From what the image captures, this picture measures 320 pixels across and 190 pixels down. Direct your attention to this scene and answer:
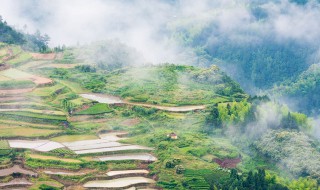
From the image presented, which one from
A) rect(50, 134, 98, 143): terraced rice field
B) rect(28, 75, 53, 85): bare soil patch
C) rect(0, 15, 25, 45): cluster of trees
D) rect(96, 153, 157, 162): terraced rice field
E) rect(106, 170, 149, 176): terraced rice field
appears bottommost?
rect(106, 170, 149, 176): terraced rice field

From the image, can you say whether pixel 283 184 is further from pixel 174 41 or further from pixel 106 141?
pixel 174 41

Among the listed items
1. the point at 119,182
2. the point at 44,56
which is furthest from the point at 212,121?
the point at 44,56

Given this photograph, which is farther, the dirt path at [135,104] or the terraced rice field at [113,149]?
the dirt path at [135,104]

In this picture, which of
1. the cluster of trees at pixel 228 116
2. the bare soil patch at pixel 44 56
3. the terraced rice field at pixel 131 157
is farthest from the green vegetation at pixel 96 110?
the bare soil patch at pixel 44 56

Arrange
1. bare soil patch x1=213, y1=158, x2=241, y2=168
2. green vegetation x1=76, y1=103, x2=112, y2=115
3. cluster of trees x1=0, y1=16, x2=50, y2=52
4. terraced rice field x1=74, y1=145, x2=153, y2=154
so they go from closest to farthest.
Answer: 1. bare soil patch x1=213, y1=158, x2=241, y2=168
2. terraced rice field x1=74, y1=145, x2=153, y2=154
3. green vegetation x1=76, y1=103, x2=112, y2=115
4. cluster of trees x1=0, y1=16, x2=50, y2=52

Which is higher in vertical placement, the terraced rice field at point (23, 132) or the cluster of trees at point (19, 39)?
the cluster of trees at point (19, 39)

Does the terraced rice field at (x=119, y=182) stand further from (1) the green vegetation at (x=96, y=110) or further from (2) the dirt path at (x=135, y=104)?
(2) the dirt path at (x=135, y=104)

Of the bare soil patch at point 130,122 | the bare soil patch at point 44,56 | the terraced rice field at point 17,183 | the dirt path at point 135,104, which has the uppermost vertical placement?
the bare soil patch at point 44,56

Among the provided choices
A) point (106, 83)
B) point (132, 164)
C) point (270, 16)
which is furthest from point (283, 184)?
point (270, 16)

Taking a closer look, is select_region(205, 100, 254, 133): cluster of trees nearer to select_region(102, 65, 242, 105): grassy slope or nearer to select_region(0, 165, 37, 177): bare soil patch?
select_region(102, 65, 242, 105): grassy slope

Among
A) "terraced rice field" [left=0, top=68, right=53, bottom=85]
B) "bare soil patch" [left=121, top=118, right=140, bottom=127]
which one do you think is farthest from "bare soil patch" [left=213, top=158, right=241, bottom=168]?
"terraced rice field" [left=0, top=68, right=53, bottom=85]
